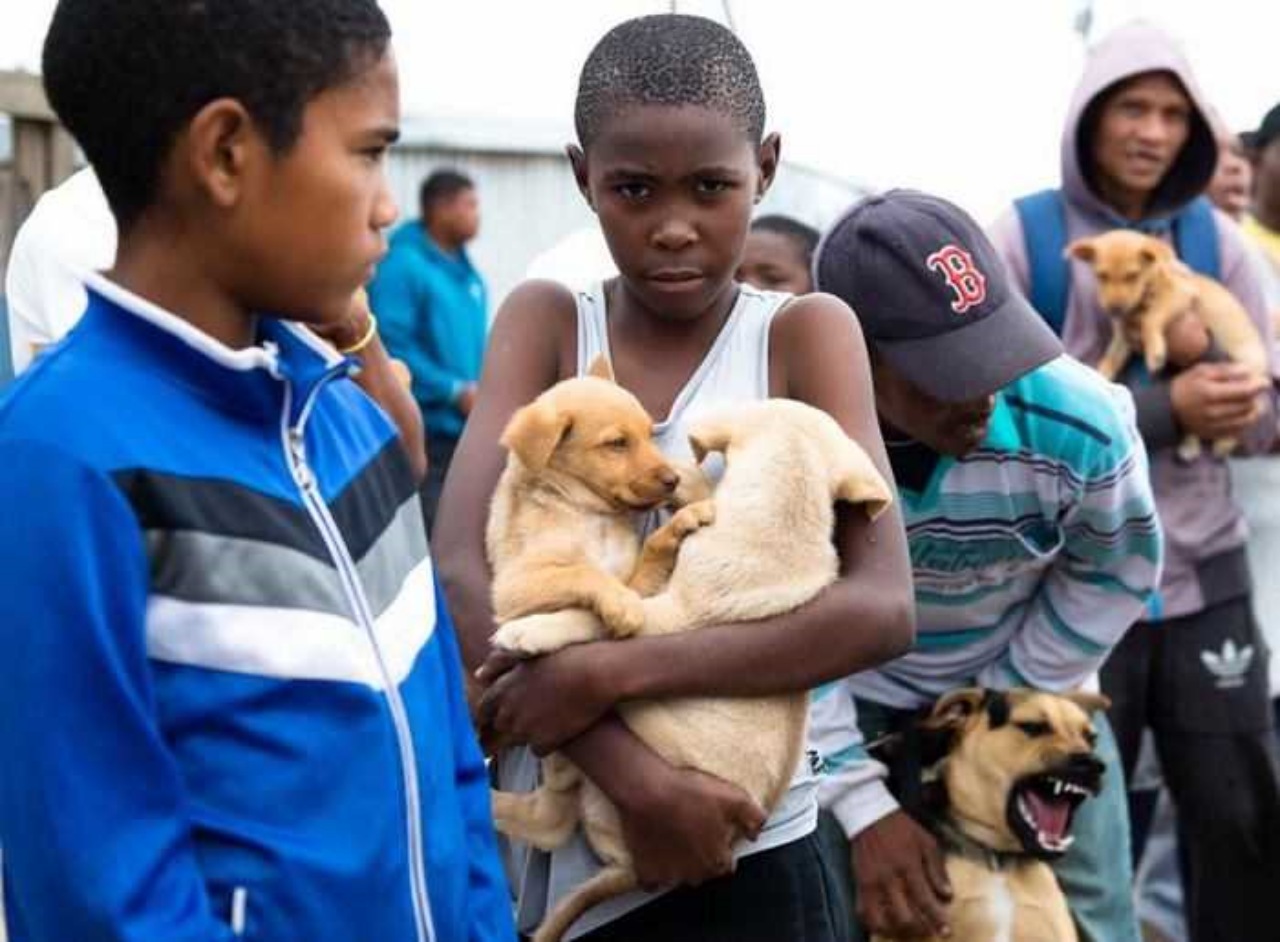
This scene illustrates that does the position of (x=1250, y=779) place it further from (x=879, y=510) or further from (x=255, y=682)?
(x=255, y=682)

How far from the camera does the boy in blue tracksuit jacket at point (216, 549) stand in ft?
6.39

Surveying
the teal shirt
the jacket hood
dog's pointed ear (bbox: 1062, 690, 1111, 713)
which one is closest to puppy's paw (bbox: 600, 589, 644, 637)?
dog's pointed ear (bbox: 1062, 690, 1111, 713)

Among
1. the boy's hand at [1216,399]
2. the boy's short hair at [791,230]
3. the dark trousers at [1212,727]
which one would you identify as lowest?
the dark trousers at [1212,727]

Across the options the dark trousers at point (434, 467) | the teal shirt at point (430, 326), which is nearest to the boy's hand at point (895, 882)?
the dark trousers at point (434, 467)

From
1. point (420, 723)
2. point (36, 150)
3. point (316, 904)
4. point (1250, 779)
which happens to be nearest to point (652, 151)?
point (420, 723)

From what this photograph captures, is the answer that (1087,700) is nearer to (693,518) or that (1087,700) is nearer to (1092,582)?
(1092,582)

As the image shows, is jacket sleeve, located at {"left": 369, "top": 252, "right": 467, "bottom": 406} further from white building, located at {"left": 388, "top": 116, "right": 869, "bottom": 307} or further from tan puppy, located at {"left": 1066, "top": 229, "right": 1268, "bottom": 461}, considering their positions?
tan puppy, located at {"left": 1066, "top": 229, "right": 1268, "bottom": 461}

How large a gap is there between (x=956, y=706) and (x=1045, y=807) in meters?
0.24

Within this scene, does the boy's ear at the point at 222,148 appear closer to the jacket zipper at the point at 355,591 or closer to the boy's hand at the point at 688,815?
the jacket zipper at the point at 355,591

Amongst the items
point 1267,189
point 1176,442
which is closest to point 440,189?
point 1267,189

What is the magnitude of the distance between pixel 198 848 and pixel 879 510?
3.64ft

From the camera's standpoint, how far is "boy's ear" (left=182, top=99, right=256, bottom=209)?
82.8 inches

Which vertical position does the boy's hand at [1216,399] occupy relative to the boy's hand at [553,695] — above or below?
above

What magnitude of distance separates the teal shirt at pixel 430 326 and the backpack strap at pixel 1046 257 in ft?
16.7
